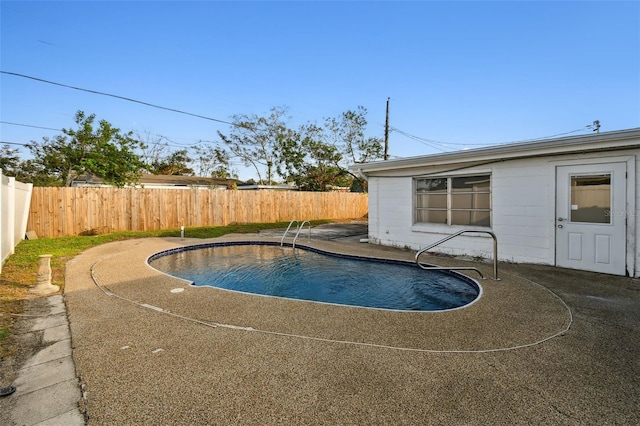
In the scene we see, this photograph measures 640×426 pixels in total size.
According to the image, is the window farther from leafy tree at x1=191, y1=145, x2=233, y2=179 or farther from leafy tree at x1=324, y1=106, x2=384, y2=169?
leafy tree at x1=191, y1=145, x2=233, y2=179

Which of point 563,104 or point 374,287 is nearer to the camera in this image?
point 374,287

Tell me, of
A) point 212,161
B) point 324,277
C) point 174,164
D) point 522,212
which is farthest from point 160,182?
point 522,212

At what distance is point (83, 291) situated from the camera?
5.01 meters

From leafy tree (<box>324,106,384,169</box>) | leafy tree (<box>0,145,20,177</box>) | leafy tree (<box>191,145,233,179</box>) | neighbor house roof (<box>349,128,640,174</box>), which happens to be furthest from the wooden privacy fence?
leafy tree (<box>0,145,20,177</box>)

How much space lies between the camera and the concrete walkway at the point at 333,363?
209 centimetres

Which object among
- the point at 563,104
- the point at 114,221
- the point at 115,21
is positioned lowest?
the point at 114,221

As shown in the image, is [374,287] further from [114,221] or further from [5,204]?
[114,221]

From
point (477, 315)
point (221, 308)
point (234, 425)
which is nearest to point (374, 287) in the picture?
point (477, 315)

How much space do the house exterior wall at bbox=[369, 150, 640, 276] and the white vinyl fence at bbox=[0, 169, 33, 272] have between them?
365 inches

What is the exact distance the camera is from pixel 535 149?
6.48 m

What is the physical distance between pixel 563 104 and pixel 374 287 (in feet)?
48.1

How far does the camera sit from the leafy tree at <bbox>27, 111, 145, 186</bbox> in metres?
16.7

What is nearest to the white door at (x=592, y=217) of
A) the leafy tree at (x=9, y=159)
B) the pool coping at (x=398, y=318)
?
the pool coping at (x=398, y=318)

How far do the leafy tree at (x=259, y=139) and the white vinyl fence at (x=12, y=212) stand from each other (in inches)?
720
